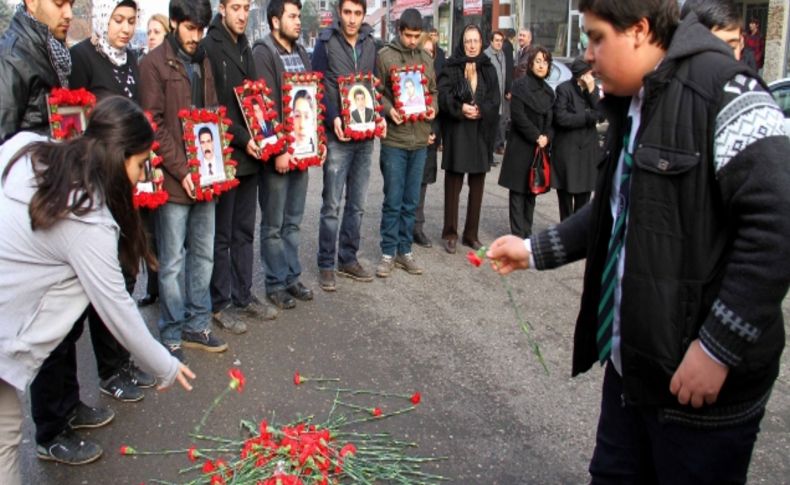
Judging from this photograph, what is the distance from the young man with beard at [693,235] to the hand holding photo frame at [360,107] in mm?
3984

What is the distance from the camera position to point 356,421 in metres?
4.19

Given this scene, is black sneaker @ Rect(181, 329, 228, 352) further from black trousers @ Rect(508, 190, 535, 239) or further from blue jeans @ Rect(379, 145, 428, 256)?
black trousers @ Rect(508, 190, 535, 239)

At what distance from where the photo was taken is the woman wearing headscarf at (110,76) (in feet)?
14.5

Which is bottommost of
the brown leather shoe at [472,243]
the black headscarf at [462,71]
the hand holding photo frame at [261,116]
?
the brown leather shoe at [472,243]

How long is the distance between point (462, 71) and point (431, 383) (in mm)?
3772

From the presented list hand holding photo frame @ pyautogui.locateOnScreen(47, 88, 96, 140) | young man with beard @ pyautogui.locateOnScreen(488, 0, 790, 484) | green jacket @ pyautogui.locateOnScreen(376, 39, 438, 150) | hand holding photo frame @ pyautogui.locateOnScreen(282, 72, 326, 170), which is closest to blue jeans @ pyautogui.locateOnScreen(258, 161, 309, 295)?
hand holding photo frame @ pyautogui.locateOnScreen(282, 72, 326, 170)

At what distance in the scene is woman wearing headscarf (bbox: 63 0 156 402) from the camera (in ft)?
14.5

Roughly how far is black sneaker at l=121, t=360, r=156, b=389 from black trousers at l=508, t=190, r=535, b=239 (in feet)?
14.0

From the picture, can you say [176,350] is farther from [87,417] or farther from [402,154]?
[402,154]

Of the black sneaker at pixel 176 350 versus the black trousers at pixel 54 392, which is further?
the black sneaker at pixel 176 350

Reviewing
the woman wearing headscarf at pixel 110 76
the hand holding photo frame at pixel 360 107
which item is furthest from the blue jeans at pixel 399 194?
the woman wearing headscarf at pixel 110 76

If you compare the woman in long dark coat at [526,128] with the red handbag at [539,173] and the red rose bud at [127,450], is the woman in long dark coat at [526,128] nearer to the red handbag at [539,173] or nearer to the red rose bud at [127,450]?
the red handbag at [539,173]

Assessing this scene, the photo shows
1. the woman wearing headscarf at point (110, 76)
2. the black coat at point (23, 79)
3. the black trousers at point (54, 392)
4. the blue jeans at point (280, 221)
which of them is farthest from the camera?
the blue jeans at point (280, 221)

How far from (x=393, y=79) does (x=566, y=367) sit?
9.93 ft
